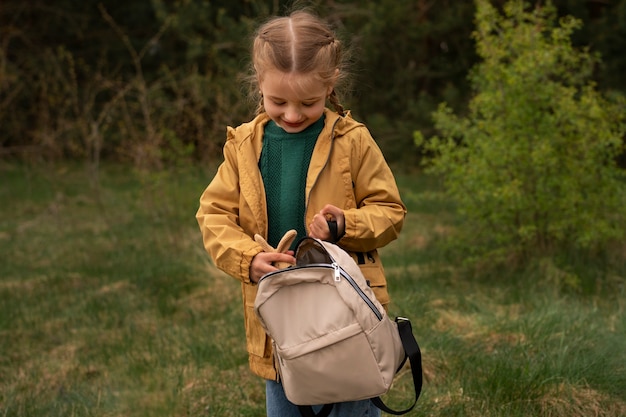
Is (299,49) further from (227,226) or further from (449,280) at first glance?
(449,280)

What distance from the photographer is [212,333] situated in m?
4.77

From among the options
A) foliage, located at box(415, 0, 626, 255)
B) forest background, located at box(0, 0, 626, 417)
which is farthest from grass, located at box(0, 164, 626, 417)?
foliage, located at box(415, 0, 626, 255)

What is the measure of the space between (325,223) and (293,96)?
0.37 meters

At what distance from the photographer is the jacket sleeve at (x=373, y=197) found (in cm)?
228

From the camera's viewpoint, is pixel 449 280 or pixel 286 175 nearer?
pixel 286 175

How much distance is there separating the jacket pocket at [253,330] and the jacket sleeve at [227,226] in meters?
0.13

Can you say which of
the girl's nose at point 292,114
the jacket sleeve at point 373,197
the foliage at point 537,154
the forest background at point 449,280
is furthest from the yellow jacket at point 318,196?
the foliage at point 537,154

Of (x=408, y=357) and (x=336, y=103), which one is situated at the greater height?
(x=336, y=103)

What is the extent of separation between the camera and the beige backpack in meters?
2.04

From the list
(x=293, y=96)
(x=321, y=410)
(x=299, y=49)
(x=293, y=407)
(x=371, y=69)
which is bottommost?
(x=371, y=69)

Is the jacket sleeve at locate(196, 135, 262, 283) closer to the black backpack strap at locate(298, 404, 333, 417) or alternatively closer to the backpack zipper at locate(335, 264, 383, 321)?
the backpack zipper at locate(335, 264, 383, 321)

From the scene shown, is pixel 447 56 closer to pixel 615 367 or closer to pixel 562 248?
pixel 562 248

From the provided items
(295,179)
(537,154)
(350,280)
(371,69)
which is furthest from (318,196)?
(371,69)

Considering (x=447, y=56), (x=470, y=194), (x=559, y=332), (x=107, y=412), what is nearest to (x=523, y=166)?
(x=470, y=194)
